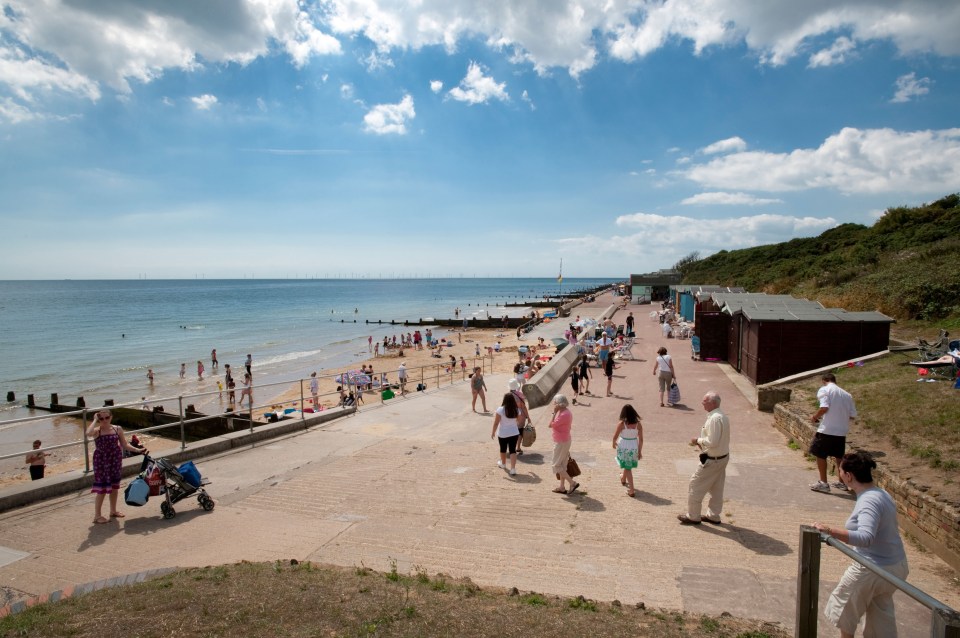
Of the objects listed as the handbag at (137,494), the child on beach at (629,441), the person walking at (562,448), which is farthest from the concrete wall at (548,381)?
the handbag at (137,494)

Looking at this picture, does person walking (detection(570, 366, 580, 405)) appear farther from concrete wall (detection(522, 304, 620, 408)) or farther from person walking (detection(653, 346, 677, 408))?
person walking (detection(653, 346, 677, 408))

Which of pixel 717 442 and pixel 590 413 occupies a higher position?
pixel 717 442

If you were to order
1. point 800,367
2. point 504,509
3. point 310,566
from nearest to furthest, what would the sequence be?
point 310,566 < point 504,509 < point 800,367

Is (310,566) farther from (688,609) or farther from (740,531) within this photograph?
(740,531)

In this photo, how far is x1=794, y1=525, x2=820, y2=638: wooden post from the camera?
306 centimetres

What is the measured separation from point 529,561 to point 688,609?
148cm

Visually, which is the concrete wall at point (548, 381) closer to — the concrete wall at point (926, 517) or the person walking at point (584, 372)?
the person walking at point (584, 372)

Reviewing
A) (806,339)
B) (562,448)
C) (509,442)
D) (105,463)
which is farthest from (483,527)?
(806,339)

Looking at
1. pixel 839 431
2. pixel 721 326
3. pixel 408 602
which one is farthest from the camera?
pixel 721 326

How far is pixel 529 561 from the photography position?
509 centimetres

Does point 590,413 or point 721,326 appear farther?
point 721,326

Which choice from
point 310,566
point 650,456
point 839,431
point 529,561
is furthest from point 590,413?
point 310,566

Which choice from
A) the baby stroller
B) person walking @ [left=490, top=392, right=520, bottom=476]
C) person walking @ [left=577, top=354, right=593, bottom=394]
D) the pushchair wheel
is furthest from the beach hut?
the pushchair wheel

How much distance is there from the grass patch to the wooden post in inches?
19.5
